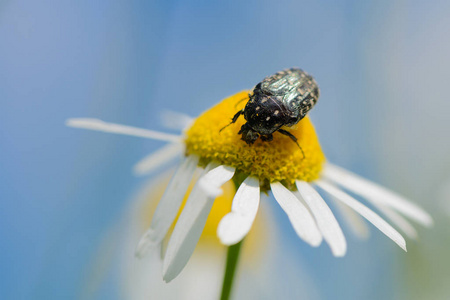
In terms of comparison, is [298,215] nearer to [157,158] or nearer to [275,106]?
[275,106]

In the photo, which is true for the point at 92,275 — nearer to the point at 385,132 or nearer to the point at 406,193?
the point at 406,193

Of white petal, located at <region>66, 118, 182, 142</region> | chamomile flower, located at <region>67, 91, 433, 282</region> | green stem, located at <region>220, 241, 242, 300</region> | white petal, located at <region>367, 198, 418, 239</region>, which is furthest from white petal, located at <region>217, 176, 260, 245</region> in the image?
white petal, located at <region>367, 198, 418, 239</region>

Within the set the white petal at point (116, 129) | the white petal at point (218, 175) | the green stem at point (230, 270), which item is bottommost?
the green stem at point (230, 270)

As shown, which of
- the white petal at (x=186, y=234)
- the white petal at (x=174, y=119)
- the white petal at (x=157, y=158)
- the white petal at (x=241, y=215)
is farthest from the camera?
the white petal at (x=174, y=119)

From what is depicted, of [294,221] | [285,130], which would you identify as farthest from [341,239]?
[285,130]

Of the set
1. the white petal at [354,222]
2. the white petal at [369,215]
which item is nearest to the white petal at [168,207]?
the white petal at [369,215]

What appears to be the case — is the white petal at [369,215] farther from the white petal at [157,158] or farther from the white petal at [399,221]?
the white petal at [157,158]
